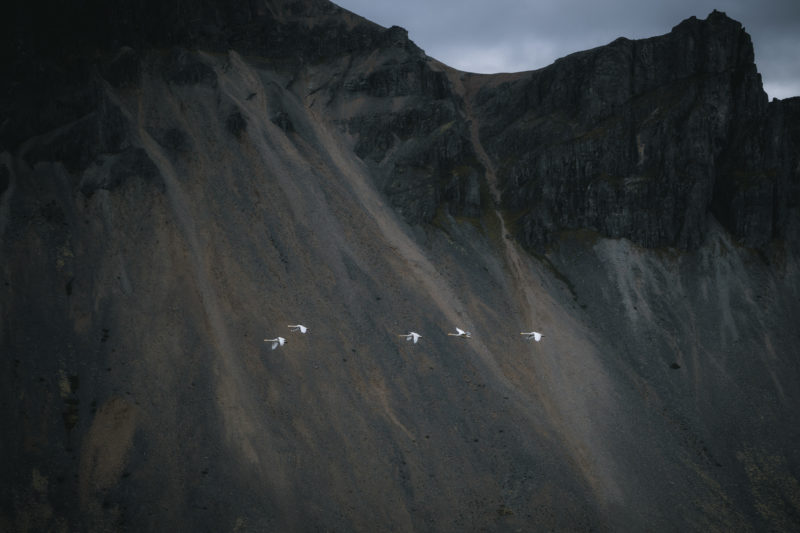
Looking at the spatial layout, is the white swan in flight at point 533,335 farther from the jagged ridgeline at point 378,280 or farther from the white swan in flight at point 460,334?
the white swan in flight at point 460,334

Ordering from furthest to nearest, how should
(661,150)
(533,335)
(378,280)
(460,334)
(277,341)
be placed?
1. (661,150)
2. (533,335)
3. (378,280)
4. (460,334)
5. (277,341)

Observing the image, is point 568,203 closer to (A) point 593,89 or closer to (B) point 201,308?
(A) point 593,89

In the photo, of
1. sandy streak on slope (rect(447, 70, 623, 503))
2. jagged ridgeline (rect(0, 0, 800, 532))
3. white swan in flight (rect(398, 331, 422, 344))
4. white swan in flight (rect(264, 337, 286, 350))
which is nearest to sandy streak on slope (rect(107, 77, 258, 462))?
jagged ridgeline (rect(0, 0, 800, 532))

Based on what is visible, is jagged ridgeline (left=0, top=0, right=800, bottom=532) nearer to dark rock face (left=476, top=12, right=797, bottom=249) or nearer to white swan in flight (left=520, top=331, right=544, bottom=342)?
dark rock face (left=476, top=12, right=797, bottom=249)

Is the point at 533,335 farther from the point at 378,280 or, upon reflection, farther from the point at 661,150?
the point at 661,150

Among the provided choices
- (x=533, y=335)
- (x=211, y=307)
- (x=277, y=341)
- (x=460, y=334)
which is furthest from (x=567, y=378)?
(x=211, y=307)

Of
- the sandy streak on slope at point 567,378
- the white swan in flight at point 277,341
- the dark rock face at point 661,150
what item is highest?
the dark rock face at point 661,150

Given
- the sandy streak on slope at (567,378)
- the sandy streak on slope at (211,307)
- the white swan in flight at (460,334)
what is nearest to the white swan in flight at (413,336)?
the white swan in flight at (460,334)

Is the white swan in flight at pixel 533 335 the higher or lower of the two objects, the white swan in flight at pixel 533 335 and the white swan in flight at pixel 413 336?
the lower
